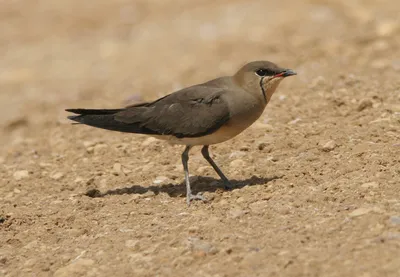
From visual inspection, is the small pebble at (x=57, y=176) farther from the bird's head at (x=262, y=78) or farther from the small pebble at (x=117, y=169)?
the bird's head at (x=262, y=78)

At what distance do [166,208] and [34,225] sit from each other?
48.4 inches

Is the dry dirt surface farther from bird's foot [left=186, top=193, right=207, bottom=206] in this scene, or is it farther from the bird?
the bird

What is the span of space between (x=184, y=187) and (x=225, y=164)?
0.64 meters

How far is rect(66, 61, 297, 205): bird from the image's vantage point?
7.07 m

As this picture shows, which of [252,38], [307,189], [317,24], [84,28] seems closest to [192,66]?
[252,38]

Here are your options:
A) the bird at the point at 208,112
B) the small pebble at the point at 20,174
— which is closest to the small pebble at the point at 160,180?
the bird at the point at 208,112

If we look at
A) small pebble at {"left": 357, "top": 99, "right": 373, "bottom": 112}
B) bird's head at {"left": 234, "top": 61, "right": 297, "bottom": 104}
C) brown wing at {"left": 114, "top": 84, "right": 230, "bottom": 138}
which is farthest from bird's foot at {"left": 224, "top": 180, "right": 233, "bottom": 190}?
small pebble at {"left": 357, "top": 99, "right": 373, "bottom": 112}

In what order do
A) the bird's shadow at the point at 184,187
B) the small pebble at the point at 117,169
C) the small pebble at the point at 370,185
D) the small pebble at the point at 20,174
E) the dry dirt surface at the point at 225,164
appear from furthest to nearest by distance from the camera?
1. the small pebble at the point at 20,174
2. the small pebble at the point at 117,169
3. the bird's shadow at the point at 184,187
4. the small pebble at the point at 370,185
5. the dry dirt surface at the point at 225,164

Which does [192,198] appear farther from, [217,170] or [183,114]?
[183,114]

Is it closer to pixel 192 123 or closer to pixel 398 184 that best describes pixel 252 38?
pixel 192 123

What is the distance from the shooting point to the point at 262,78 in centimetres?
721

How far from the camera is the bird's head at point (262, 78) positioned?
23.5ft

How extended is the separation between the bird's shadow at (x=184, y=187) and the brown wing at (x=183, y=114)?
0.57 metres

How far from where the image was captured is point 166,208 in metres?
6.92
